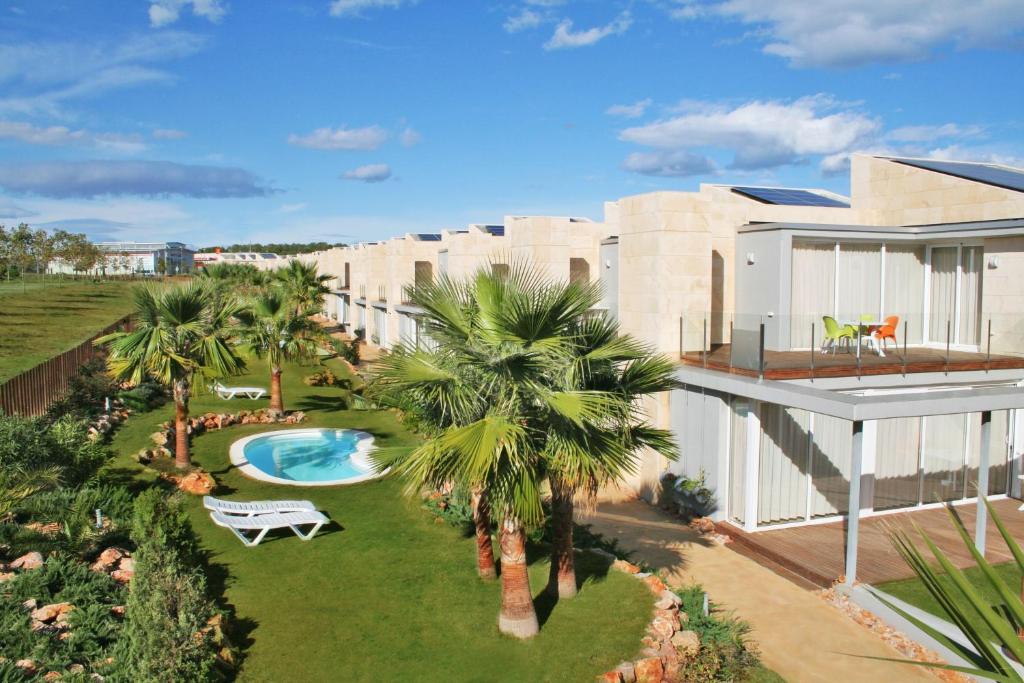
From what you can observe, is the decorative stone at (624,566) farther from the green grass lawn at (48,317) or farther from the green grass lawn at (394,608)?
the green grass lawn at (48,317)

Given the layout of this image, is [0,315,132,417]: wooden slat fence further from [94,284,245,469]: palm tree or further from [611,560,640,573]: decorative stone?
[611,560,640,573]: decorative stone

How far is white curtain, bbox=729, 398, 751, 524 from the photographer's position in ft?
45.1

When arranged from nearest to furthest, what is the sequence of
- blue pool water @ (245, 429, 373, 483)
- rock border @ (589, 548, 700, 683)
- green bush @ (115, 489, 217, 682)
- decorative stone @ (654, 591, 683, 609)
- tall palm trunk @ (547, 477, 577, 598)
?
1. green bush @ (115, 489, 217, 682)
2. rock border @ (589, 548, 700, 683)
3. tall palm trunk @ (547, 477, 577, 598)
4. decorative stone @ (654, 591, 683, 609)
5. blue pool water @ (245, 429, 373, 483)

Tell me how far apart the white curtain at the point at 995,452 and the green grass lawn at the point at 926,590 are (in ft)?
13.6

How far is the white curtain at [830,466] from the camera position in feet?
46.2

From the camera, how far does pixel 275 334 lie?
22.3 metres

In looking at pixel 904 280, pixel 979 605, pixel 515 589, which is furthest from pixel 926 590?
pixel 979 605

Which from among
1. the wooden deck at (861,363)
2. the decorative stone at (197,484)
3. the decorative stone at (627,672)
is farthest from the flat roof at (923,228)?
the decorative stone at (197,484)

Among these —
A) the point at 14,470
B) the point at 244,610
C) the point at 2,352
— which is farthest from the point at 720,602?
the point at 2,352

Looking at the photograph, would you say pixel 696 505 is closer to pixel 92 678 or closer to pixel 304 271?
pixel 92 678

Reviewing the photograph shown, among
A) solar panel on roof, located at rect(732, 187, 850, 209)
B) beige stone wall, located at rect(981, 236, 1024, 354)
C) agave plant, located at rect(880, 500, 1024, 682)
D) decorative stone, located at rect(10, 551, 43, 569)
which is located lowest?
decorative stone, located at rect(10, 551, 43, 569)

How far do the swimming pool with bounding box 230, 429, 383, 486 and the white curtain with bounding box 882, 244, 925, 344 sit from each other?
12.8 m

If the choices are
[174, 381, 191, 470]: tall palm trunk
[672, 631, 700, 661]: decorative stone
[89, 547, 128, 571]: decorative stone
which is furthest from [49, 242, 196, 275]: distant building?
[672, 631, 700, 661]: decorative stone

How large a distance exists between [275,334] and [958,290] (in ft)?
59.9
